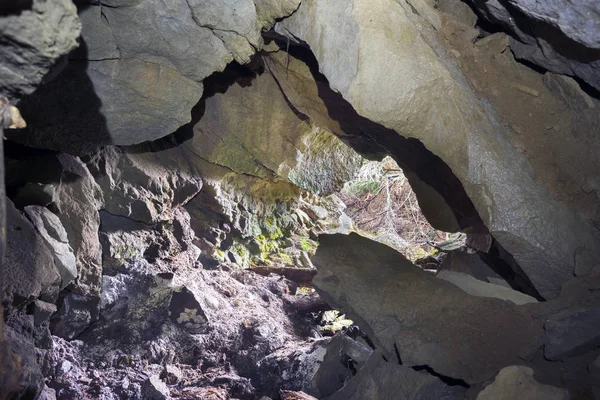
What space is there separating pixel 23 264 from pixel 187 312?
221 centimetres

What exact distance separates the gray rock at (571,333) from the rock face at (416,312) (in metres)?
0.08

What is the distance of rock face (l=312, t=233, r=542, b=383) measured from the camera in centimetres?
273

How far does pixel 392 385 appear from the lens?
3.05 meters

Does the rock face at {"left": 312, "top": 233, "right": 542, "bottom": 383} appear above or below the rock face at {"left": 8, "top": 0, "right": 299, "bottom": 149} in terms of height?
below

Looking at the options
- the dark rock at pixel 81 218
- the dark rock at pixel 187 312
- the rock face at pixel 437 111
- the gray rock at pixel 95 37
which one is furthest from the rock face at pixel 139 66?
the dark rock at pixel 187 312

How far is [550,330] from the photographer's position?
8.64 feet

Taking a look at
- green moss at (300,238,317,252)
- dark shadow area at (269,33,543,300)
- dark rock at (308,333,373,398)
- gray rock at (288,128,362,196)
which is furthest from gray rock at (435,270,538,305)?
green moss at (300,238,317,252)

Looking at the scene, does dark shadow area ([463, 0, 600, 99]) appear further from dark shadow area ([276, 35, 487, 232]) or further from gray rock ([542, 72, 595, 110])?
dark shadow area ([276, 35, 487, 232])

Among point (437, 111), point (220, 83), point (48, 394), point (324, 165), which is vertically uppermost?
point (437, 111)

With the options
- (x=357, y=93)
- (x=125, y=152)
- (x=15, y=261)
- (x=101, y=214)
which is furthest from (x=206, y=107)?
(x=15, y=261)

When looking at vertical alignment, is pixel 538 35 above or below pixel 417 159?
above

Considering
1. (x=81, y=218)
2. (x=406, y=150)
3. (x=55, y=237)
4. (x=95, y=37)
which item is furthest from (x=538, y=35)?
(x=81, y=218)

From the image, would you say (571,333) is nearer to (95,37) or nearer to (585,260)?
(585,260)

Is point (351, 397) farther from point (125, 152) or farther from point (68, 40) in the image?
point (68, 40)
